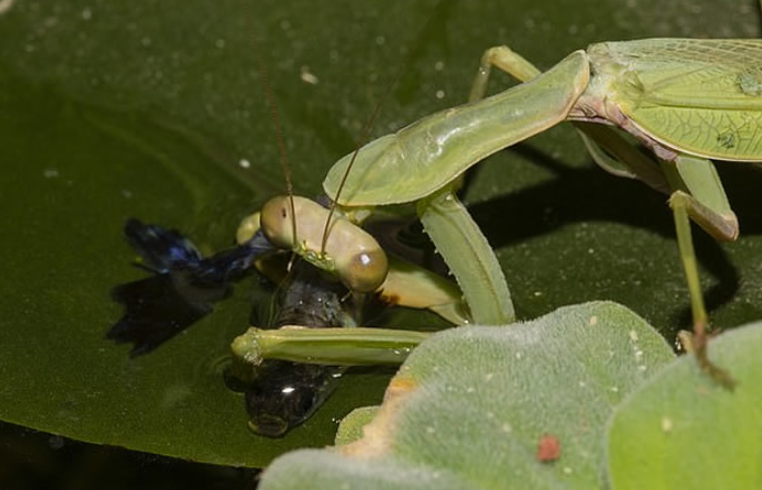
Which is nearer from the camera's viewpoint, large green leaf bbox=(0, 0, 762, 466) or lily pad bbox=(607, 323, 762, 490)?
lily pad bbox=(607, 323, 762, 490)

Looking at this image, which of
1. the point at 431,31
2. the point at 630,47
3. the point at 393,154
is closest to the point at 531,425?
the point at 393,154

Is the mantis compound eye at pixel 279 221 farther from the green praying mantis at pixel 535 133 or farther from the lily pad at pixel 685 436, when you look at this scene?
the lily pad at pixel 685 436

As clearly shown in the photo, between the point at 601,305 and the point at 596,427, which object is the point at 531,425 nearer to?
the point at 596,427

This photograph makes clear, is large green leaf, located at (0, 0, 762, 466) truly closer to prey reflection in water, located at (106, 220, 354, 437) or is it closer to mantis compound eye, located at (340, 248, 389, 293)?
prey reflection in water, located at (106, 220, 354, 437)

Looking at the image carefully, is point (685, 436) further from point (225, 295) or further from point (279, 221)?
point (225, 295)

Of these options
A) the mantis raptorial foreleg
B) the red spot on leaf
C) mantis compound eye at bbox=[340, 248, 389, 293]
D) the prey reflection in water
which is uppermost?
the red spot on leaf

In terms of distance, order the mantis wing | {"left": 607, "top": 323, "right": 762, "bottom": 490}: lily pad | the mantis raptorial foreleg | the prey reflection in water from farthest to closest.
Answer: the mantis wing → the prey reflection in water → the mantis raptorial foreleg → {"left": 607, "top": 323, "right": 762, "bottom": 490}: lily pad

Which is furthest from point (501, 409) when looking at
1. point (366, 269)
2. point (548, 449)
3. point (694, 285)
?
point (366, 269)

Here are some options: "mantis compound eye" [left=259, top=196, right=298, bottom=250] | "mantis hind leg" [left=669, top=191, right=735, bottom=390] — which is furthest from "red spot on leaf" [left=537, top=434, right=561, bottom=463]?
"mantis compound eye" [left=259, top=196, right=298, bottom=250]
